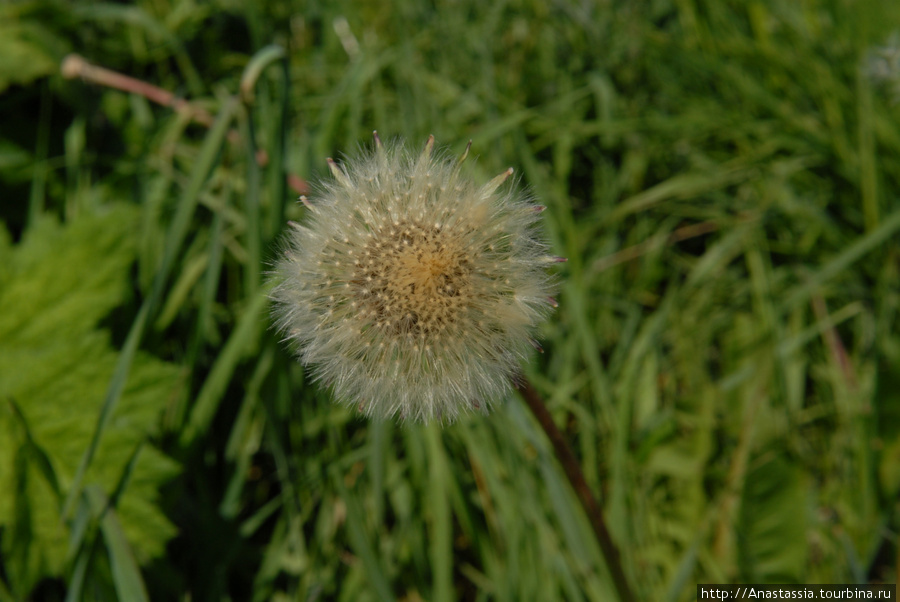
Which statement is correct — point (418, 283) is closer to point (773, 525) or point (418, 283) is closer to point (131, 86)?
point (773, 525)

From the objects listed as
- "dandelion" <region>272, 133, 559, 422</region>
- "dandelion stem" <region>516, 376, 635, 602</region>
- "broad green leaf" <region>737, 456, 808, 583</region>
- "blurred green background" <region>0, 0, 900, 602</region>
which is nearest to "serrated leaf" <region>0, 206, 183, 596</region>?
"blurred green background" <region>0, 0, 900, 602</region>

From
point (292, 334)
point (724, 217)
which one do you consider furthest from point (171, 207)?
point (724, 217)

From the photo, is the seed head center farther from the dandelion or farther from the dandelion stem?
the dandelion stem

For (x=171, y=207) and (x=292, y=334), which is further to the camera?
(x=171, y=207)

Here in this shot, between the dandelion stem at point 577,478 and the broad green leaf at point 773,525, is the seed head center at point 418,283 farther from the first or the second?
the broad green leaf at point 773,525

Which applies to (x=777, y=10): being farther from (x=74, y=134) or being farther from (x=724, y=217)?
(x=74, y=134)

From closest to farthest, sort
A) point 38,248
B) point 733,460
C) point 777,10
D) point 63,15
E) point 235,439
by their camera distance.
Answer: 1. point 38,248
2. point 235,439
3. point 733,460
4. point 63,15
5. point 777,10
